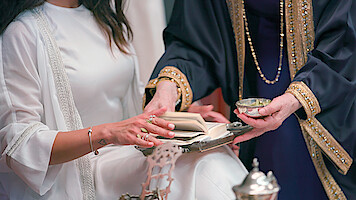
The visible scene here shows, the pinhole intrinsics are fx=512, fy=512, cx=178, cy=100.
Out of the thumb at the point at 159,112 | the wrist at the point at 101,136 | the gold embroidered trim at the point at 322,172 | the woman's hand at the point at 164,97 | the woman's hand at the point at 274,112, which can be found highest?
the woman's hand at the point at 274,112

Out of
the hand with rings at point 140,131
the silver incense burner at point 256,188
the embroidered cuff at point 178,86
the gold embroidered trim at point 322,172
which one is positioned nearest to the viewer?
the silver incense burner at point 256,188

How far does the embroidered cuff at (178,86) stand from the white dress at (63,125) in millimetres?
129

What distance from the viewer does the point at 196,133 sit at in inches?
55.7

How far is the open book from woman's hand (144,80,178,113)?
0.46ft

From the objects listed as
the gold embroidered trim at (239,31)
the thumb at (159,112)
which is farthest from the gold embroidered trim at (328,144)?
the thumb at (159,112)

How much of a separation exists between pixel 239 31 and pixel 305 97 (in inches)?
15.9

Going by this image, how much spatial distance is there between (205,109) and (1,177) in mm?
710

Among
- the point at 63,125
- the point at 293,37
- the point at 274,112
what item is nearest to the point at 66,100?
the point at 63,125

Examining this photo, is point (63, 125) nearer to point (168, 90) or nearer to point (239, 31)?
point (168, 90)

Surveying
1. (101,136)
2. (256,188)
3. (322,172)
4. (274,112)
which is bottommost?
(322,172)

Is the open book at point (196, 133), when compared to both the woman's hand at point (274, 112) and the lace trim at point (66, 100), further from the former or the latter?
the lace trim at point (66, 100)

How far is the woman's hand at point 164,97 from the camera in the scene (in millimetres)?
1638

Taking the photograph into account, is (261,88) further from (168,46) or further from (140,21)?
(140,21)

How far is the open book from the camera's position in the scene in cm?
139
